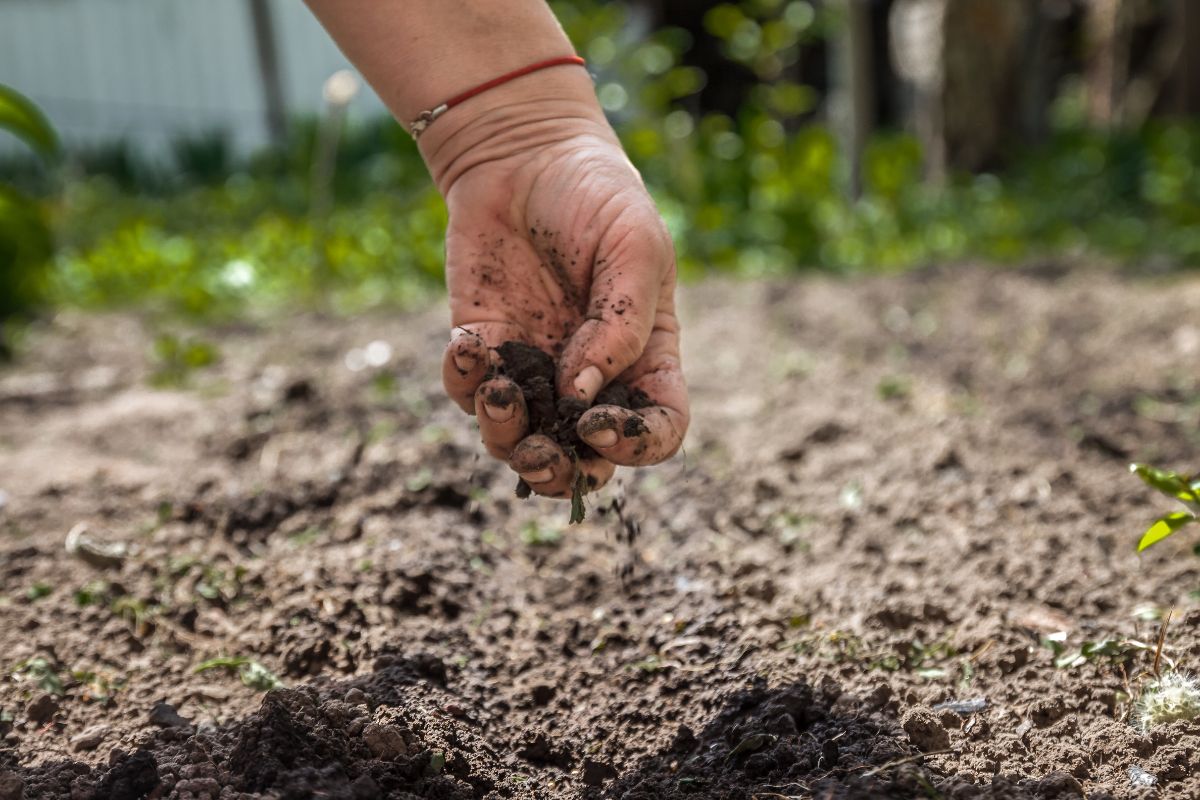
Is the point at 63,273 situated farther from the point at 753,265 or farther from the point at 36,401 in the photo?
the point at 753,265

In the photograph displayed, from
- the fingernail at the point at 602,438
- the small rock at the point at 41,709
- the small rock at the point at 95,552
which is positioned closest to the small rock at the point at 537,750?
the fingernail at the point at 602,438

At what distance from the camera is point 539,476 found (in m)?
1.42

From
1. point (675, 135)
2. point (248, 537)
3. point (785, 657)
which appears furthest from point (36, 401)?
point (675, 135)

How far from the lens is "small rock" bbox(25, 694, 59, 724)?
58.9 inches

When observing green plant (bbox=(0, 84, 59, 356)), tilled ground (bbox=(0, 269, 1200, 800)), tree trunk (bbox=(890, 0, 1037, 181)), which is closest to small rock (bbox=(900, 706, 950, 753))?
tilled ground (bbox=(0, 269, 1200, 800))

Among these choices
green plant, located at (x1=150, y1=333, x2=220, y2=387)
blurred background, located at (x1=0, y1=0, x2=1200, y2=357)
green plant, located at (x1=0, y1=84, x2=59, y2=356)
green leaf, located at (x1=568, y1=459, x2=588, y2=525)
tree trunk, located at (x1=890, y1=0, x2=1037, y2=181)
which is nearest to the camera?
green leaf, located at (x1=568, y1=459, x2=588, y2=525)

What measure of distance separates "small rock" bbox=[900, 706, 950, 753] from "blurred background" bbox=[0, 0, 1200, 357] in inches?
101

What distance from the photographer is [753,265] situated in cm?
473

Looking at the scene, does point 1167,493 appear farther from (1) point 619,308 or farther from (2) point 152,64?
(2) point 152,64

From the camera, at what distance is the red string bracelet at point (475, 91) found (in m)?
1.64

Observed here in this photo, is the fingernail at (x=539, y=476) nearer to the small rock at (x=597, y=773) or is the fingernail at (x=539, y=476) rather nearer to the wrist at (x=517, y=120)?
the small rock at (x=597, y=773)

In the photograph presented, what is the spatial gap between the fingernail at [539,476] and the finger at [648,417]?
7 cm

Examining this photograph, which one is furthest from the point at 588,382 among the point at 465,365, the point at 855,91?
the point at 855,91

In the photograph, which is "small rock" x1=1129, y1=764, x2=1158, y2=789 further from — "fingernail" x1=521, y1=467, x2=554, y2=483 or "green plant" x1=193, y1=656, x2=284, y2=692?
"green plant" x1=193, y1=656, x2=284, y2=692
